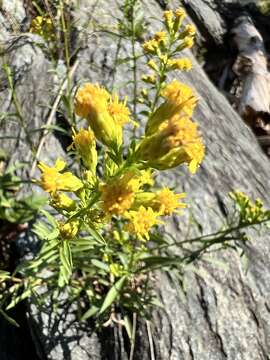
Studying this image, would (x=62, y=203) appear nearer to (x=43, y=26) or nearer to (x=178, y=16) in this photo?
(x=178, y=16)

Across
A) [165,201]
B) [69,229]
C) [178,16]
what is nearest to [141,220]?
[165,201]

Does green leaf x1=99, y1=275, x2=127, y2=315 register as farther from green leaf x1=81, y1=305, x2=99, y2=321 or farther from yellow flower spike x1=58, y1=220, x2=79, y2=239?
yellow flower spike x1=58, y1=220, x2=79, y2=239

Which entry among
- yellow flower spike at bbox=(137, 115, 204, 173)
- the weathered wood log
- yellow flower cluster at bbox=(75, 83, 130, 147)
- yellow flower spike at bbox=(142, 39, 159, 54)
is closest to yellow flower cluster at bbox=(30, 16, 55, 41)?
yellow flower spike at bbox=(142, 39, 159, 54)

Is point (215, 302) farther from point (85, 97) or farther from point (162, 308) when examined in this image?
point (85, 97)

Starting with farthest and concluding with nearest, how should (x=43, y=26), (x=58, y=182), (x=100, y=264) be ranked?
(x=43, y=26) < (x=100, y=264) < (x=58, y=182)

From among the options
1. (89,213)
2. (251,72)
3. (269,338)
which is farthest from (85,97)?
(251,72)

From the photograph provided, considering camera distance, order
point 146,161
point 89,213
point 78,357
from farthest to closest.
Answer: point 78,357 < point 89,213 < point 146,161
